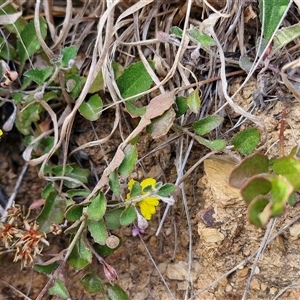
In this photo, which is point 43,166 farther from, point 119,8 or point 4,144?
point 119,8

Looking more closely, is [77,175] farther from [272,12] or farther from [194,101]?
[272,12]

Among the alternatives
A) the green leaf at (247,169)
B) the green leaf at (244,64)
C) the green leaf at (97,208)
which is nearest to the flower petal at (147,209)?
the green leaf at (97,208)

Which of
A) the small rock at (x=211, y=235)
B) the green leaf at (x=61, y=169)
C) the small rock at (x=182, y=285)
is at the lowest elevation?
the small rock at (x=182, y=285)

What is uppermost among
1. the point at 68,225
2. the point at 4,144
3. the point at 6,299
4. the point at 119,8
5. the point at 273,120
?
the point at 119,8


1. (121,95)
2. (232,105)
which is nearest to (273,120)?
(232,105)

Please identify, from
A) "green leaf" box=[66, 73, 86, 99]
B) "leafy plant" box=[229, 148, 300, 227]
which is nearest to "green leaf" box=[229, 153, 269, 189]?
"leafy plant" box=[229, 148, 300, 227]

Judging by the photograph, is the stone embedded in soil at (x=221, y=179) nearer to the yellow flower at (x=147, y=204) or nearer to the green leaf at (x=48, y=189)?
the yellow flower at (x=147, y=204)

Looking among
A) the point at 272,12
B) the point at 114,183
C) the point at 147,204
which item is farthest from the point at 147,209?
the point at 272,12
